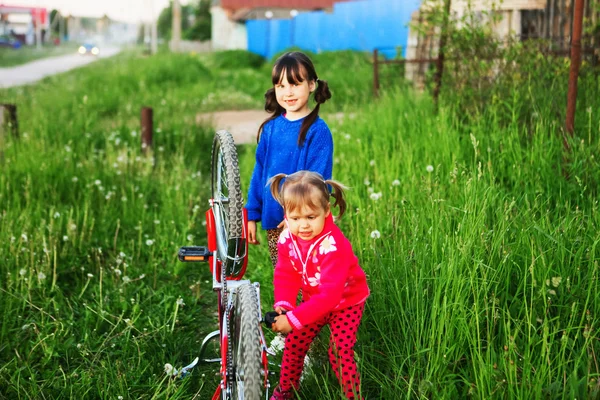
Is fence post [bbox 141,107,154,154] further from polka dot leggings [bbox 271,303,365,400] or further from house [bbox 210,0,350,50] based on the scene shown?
house [bbox 210,0,350,50]

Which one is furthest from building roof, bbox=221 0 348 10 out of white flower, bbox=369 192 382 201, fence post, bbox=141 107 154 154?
white flower, bbox=369 192 382 201

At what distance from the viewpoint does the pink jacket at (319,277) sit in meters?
2.78

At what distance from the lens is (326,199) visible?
2.82 meters

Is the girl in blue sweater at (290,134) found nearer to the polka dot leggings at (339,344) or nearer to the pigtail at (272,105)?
the pigtail at (272,105)

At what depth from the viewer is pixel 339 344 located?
117 inches

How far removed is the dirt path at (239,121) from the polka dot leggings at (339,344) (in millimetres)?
6051

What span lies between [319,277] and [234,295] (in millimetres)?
331

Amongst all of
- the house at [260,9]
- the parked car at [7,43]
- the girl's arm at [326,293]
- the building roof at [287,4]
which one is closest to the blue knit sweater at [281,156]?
the girl's arm at [326,293]

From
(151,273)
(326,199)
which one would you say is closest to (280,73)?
(326,199)

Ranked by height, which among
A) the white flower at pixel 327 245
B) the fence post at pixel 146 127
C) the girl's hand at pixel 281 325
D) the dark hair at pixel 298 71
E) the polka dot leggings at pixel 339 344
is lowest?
the polka dot leggings at pixel 339 344

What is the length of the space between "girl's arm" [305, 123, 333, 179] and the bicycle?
411 mm

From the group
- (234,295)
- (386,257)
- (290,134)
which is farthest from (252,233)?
(234,295)

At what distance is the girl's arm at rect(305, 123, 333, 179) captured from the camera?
136 inches

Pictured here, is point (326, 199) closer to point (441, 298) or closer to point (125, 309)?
point (441, 298)
